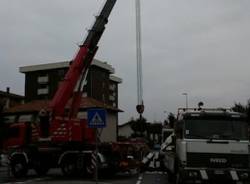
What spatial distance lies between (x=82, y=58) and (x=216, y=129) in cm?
1152

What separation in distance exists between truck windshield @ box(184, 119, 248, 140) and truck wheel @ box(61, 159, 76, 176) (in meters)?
10.5

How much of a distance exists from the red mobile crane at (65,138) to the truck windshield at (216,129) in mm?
8811

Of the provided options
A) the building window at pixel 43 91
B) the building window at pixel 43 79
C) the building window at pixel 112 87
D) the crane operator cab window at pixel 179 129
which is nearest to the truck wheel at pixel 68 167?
the crane operator cab window at pixel 179 129

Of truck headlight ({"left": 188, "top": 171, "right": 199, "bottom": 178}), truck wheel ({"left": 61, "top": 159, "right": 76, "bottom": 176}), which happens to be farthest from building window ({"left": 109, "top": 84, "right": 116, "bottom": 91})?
truck headlight ({"left": 188, "top": 171, "right": 199, "bottom": 178})

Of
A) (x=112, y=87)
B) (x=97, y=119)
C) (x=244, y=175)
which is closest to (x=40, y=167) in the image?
(x=97, y=119)

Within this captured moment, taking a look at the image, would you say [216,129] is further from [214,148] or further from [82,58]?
[82,58]

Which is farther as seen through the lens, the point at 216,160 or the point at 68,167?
the point at 68,167

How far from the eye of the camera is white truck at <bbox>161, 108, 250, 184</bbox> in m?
16.9

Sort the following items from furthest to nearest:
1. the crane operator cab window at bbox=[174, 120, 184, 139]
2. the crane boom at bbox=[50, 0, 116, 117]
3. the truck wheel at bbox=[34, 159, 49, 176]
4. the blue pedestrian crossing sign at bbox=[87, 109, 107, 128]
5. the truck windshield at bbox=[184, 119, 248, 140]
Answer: the truck wheel at bbox=[34, 159, 49, 176] < the crane boom at bbox=[50, 0, 116, 117] < the blue pedestrian crossing sign at bbox=[87, 109, 107, 128] < the crane operator cab window at bbox=[174, 120, 184, 139] < the truck windshield at bbox=[184, 119, 248, 140]

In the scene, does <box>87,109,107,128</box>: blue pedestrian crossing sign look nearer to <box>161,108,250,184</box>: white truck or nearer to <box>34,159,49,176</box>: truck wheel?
<box>161,108,250,184</box>: white truck

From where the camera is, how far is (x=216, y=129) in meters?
17.3

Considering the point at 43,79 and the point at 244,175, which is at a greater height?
the point at 43,79

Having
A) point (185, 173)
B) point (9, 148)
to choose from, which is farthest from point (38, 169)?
point (185, 173)

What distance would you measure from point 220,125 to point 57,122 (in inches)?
436
